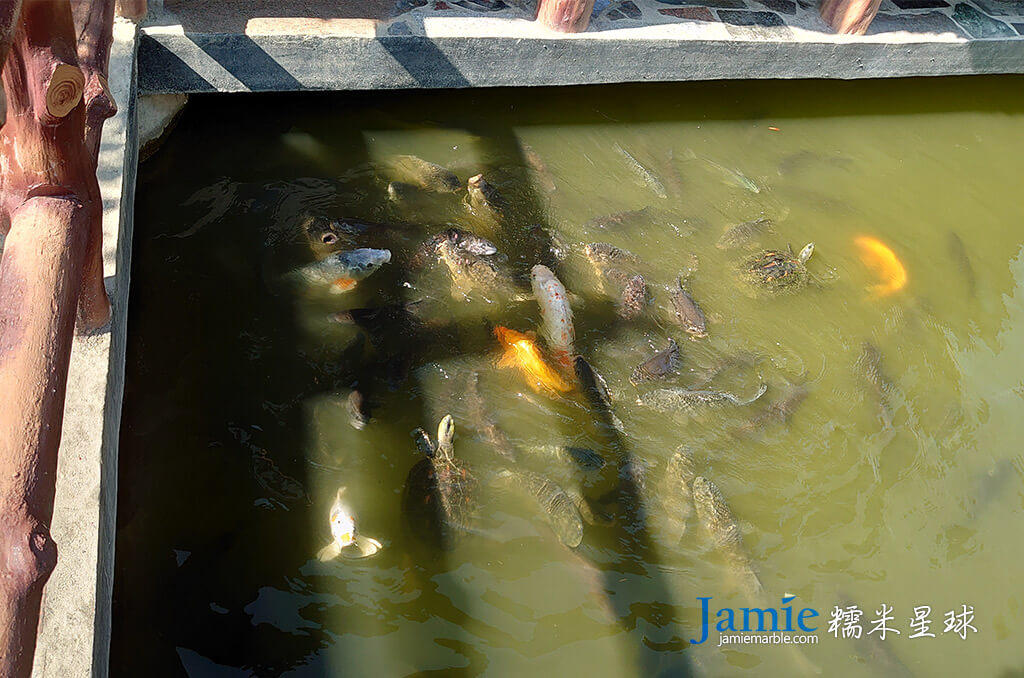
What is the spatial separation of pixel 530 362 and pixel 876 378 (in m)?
2.14

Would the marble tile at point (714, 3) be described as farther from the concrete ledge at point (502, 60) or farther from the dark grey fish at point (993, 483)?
the dark grey fish at point (993, 483)

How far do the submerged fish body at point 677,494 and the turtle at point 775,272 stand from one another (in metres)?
Result: 1.49

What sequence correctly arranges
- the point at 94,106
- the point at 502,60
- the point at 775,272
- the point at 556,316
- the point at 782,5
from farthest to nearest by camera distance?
the point at 782,5 < the point at 502,60 < the point at 775,272 < the point at 556,316 < the point at 94,106

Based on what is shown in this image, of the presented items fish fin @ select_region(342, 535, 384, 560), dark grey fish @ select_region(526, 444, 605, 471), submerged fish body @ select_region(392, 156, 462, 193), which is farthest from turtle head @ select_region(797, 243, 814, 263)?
fish fin @ select_region(342, 535, 384, 560)

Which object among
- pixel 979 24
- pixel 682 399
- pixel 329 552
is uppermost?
pixel 979 24

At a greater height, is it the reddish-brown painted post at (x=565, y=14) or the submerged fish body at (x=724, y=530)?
the reddish-brown painted post at (x=565, y=14)

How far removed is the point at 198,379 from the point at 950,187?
5705 mm

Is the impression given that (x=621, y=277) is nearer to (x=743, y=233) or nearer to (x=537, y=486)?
(x=743, y=233)

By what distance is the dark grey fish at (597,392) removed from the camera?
4.65 m

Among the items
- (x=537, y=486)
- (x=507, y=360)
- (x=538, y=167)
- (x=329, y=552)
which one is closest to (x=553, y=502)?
(x=537, y=486)

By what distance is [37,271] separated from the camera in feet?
9.48

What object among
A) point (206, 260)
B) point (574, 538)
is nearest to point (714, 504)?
point (574, 538)

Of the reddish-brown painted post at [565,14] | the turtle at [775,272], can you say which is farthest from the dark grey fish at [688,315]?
the reddish-brown painted post at [565,14]

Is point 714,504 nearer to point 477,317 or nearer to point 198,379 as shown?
point 477,317
